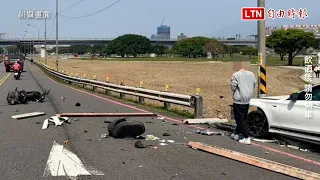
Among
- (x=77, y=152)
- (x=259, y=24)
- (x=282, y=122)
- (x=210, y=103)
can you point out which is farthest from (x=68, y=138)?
(x=210, y=103)

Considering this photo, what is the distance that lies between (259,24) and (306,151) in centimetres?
498

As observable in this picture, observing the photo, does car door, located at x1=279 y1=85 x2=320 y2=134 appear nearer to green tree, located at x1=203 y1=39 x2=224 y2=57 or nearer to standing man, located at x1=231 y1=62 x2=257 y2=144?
standing man, located at x1=231 y1=62 x2=257 y2=144

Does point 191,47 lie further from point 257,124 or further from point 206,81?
point 257,124

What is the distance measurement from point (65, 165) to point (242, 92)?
4171mm

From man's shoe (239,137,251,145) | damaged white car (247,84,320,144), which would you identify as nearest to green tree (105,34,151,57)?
damaged white car (247,84,320,144)

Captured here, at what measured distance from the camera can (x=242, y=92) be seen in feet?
30.7

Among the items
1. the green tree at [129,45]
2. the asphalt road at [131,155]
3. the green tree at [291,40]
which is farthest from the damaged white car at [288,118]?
the green tree at [129,45]

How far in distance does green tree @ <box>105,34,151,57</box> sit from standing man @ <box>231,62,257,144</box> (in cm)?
17577

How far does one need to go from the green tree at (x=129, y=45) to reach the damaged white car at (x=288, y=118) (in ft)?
576

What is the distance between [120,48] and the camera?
184m

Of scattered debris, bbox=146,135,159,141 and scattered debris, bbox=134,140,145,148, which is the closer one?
scattered debris, bbox=134,140,145,148

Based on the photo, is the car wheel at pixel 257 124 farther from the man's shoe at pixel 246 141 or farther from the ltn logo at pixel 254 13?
the ltn logo at pixel 254 13

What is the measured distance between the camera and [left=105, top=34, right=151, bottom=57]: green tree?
18462 centimetres

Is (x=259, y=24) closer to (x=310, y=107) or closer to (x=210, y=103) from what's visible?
(x=310, y=107)
